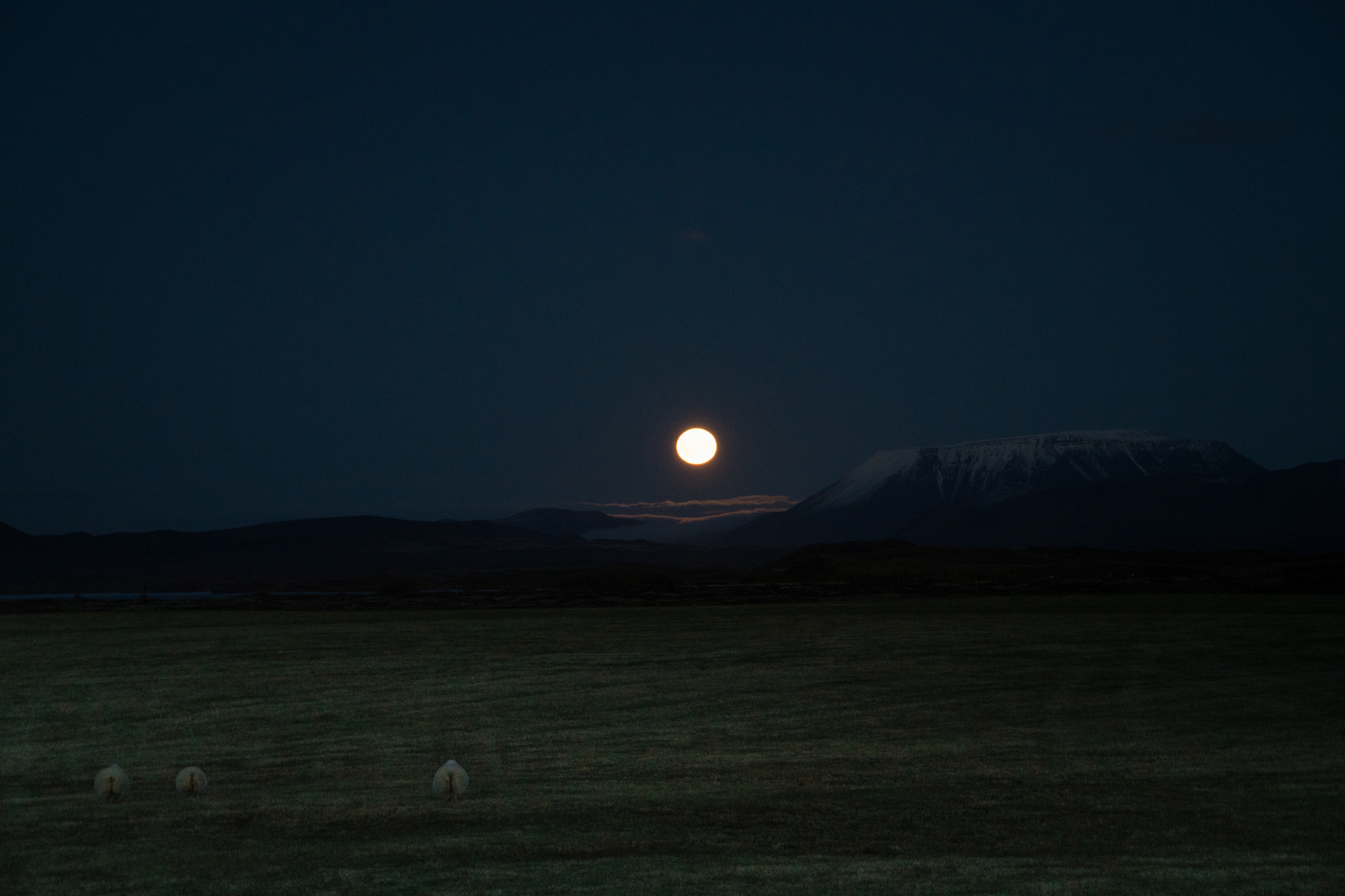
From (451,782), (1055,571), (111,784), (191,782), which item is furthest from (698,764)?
(1055,571)

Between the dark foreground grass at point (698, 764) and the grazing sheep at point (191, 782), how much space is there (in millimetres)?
487

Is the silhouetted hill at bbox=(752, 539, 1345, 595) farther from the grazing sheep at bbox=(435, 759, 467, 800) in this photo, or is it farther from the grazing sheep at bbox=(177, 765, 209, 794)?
the grazing sheep at bbox=(177, 765, 209, 794)

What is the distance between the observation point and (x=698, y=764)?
18.6 metres

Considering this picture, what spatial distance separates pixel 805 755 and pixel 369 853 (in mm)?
8927

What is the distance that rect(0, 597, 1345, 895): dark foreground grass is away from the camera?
1170cm

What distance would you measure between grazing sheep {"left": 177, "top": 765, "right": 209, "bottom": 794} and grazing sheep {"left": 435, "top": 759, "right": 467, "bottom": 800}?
3738 millimetres

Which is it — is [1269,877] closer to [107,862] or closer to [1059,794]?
[1059,794]

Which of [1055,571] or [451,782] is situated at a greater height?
[451,782]

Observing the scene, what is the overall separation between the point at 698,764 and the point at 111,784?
9.08 meters

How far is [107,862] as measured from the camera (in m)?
12.2

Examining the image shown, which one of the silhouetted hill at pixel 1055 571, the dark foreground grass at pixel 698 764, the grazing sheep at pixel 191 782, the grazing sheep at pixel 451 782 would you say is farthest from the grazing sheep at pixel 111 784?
the silhouetted hill at pixel 1055 571

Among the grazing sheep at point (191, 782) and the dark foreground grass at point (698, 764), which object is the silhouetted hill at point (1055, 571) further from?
the grazing sheep at point (191, 782)

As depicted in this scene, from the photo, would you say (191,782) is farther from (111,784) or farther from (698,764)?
(698,764)

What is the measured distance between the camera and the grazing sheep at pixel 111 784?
16.2 metres
